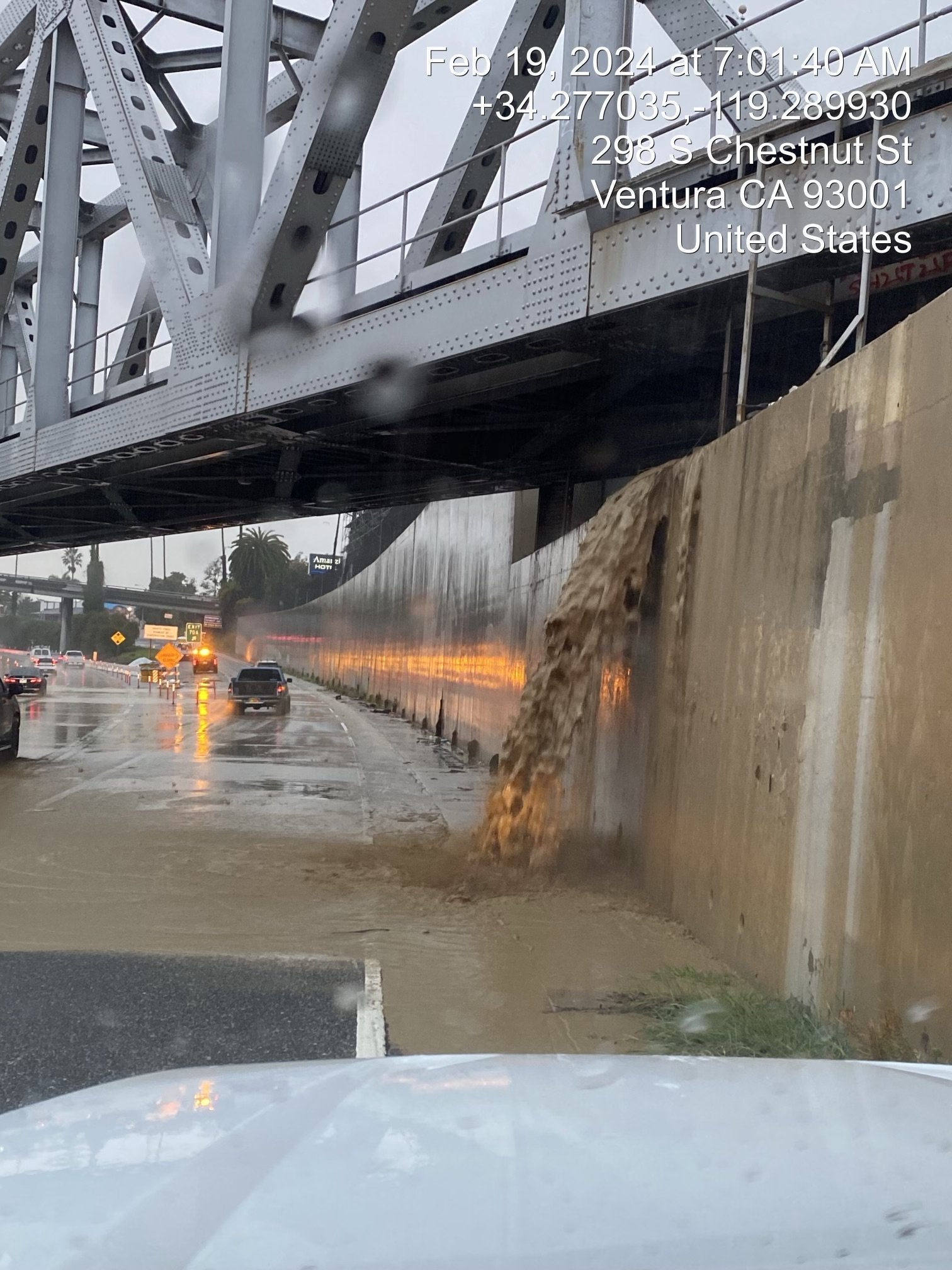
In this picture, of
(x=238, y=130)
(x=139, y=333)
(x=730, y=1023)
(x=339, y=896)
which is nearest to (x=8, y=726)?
(x=139, y=333)

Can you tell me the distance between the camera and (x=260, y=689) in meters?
36.2

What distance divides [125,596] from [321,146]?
138895mm

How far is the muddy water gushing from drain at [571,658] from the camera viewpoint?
31.7 feet

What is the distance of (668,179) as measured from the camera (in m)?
8.95

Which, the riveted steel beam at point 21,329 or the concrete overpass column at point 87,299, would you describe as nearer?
the concrete overpass column at point 87,299

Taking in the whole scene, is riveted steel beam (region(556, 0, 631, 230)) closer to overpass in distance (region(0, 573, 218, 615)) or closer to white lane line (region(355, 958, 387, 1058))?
white lane line (region(355, 958, 387, 1058))

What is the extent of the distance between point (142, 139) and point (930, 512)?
452 inches

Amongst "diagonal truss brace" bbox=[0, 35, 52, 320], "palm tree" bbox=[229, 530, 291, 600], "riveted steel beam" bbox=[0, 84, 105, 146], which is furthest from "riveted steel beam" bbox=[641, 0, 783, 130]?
"palm tree" bbox=[229, 530, 291, 600]

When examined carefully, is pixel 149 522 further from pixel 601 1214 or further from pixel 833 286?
pixel 601 1214

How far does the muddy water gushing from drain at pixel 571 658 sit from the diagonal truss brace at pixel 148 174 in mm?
5758

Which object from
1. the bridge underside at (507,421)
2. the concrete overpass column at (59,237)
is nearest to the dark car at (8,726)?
the bridge underside at (507,421)

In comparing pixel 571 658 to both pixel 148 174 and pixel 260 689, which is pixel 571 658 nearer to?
pixel 148 174

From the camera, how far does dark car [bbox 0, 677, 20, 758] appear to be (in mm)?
18656

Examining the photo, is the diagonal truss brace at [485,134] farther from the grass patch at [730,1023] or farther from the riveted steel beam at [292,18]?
the grass patch at [730,1023]
